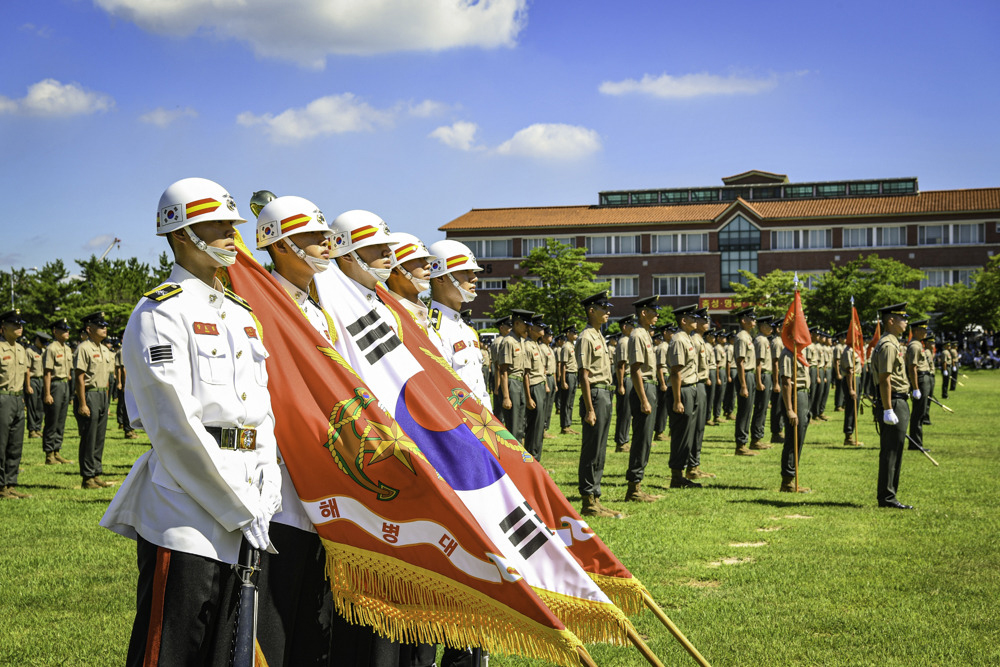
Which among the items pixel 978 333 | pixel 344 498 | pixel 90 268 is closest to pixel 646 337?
pixel 344 498

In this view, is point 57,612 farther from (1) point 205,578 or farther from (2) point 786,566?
(2) point 786,566

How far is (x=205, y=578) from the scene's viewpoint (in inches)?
133

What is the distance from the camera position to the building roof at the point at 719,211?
68125 mm

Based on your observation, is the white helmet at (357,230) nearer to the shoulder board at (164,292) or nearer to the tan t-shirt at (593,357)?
the shoulder board at (164,292)

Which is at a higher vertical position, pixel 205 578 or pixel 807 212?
pixel 807 212

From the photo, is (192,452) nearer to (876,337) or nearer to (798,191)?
(876,337)

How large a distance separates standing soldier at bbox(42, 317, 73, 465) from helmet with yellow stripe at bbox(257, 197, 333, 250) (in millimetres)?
12514

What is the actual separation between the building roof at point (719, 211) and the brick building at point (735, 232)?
0.28 feet

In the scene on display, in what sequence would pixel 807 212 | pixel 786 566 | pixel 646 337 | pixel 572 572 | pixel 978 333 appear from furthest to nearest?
Result: pixel 807 212 → pixel 978 333 → pixel 646 337 → pixel 786 566 → pixel 572 572

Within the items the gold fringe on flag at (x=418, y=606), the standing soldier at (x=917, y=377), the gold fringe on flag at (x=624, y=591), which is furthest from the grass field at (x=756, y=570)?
the standing soldier at (x=917, y=377)

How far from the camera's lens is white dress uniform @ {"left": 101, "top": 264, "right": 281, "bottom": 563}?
131 inches

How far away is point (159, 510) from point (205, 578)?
31 cm

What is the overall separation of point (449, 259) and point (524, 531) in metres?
2.66

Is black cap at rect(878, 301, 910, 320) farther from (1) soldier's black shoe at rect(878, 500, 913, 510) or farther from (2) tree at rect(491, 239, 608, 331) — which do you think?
(2) tree at rect(491, 239, 608, 331)
